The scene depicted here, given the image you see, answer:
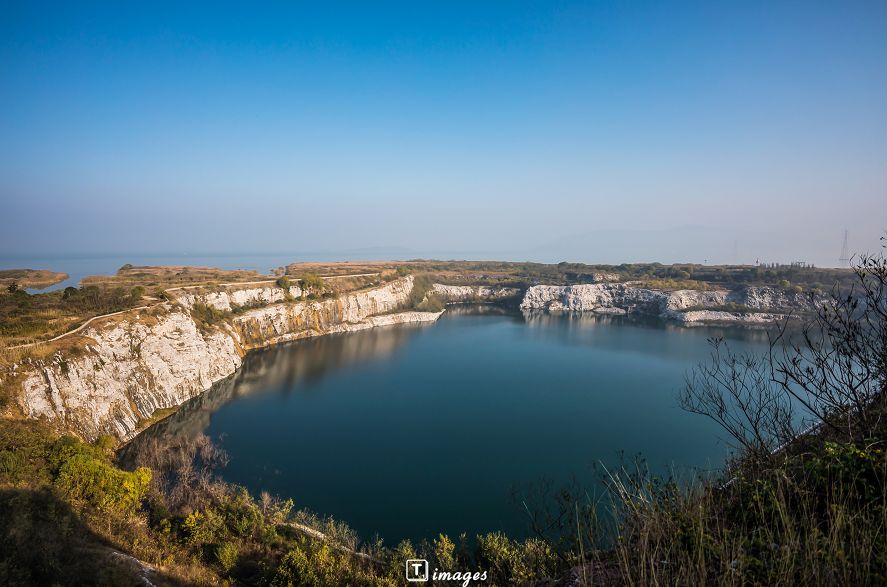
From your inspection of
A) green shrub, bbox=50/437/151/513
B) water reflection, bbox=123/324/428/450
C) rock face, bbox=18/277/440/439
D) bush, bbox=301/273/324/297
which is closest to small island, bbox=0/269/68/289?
rock face, bbox=18/277/440/439

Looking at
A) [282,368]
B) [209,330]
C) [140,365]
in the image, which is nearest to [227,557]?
[140,365]

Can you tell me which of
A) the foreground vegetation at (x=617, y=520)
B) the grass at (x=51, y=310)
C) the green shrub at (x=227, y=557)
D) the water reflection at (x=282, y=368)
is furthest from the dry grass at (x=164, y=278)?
the green shrub at (x=227, y=557)

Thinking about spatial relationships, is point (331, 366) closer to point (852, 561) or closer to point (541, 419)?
point (541, 419)

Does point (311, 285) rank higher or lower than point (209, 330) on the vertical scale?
higher

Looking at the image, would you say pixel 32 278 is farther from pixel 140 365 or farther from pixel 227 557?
pixel 227 557

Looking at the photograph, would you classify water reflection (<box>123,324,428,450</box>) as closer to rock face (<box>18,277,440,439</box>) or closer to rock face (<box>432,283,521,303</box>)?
rock face (<box>18,277,440,439</box>)

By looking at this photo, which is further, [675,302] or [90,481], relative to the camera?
[675,302]
